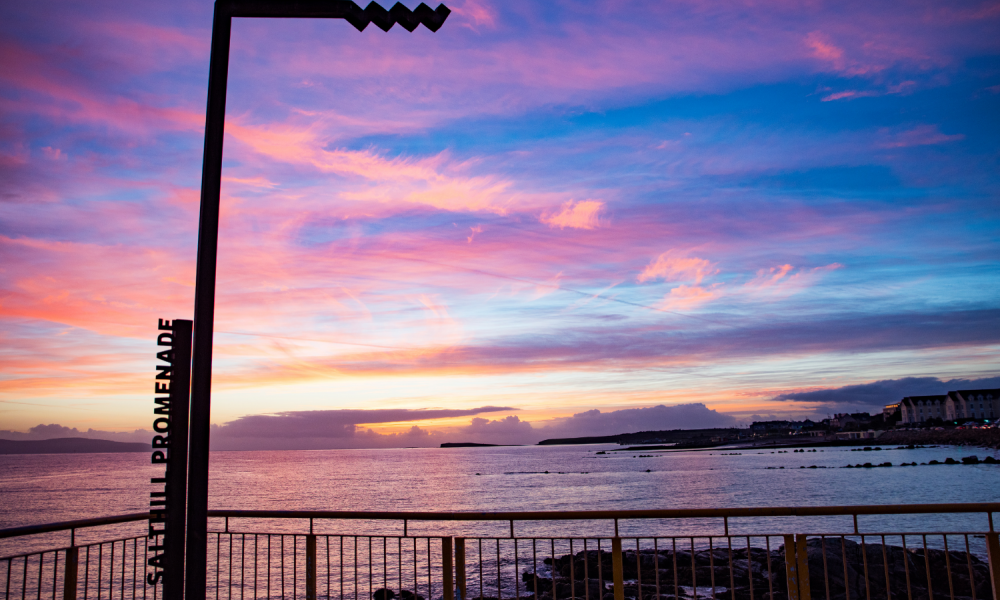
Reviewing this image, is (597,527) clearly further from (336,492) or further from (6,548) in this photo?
(336,492)

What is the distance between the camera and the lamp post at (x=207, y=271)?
3148 millimetres

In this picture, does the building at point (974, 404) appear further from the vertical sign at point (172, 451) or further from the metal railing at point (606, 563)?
the vertical sign at point (172, 451)

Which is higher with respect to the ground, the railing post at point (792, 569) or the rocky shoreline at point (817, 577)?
the railing post at point (792, 569)

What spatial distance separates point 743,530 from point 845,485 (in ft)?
109

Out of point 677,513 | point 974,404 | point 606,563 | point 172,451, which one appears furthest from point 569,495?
point 974,404

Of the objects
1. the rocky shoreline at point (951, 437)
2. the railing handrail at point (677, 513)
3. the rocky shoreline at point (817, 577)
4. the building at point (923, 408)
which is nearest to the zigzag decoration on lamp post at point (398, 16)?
the railing handrail at point (677, 513)

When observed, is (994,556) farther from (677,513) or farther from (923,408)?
(923,408)

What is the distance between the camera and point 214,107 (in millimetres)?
3318

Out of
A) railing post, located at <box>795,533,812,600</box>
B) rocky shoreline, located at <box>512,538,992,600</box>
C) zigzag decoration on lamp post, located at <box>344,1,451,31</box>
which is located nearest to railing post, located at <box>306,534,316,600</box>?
railing post, located at <box>795,533,812,600</box>

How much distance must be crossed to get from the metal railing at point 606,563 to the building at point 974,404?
462 feet

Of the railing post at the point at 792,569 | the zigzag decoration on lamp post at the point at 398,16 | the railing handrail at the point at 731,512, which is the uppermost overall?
the zigzag decoration on lamp post at the point at 398,16

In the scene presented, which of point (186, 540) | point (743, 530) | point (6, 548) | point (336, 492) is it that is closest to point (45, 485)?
point (336, 492)

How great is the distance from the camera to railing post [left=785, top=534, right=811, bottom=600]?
5863 millimetres

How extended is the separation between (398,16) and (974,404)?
184 m
